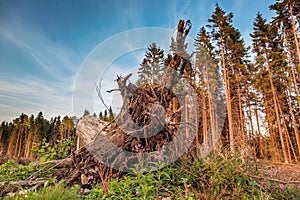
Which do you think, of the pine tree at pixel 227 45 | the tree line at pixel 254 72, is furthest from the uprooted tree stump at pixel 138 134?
the pine tree at pixel 227 45

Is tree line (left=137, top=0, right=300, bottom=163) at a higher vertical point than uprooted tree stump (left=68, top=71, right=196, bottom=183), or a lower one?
higher

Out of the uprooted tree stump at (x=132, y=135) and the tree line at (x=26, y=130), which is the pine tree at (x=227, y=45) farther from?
the tree line at (x=26, y=130)

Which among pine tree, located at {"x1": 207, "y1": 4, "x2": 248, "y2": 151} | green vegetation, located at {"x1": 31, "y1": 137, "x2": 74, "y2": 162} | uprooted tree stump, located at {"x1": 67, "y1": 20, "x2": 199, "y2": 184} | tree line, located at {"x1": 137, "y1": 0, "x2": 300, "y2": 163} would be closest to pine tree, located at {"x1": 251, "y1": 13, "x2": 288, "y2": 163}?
tree line, located at {"x1": 137, "y1": 0, "x2": 300, "y2": 163}

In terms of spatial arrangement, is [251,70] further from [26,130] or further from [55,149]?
[26,130]

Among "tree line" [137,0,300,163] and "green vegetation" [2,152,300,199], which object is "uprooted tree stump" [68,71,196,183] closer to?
"green vegetation" [2,152,300,199]

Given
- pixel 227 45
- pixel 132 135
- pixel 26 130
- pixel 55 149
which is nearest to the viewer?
pixel 132 135

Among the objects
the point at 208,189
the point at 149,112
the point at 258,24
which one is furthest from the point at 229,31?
the point at 208,189

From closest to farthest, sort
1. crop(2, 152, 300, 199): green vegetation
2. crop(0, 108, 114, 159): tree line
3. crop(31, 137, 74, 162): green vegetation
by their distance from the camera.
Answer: crop(2, 152, 300, 199): green vegetation, crop(31, 137, 74, 162): green vegetation, crop(0, 108, 114, 159): tree line

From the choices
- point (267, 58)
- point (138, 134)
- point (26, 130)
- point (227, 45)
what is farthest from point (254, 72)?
point (26, 130)

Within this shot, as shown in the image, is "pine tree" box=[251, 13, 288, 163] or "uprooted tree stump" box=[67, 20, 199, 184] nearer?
"uprooted tree stump" box=[67, 20, 199, 184]

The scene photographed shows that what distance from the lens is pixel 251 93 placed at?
19.6 meters

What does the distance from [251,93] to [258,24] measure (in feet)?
23.0

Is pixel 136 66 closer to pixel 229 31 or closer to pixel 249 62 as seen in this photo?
pixel 229 31

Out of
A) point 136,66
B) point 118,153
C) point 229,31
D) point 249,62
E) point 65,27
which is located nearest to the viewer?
point 118,153
